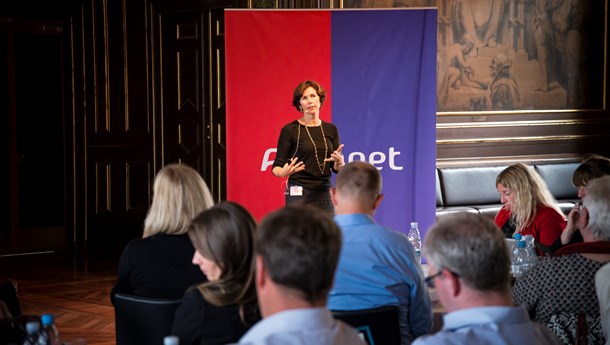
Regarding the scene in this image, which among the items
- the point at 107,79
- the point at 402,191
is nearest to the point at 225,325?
the point at 402,191

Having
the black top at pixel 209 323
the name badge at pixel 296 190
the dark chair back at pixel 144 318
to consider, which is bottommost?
the dark chair back at pixel 144 318

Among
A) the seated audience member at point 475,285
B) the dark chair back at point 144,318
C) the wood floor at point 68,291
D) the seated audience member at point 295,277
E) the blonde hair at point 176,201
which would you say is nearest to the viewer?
the seated audience member at point 295,277

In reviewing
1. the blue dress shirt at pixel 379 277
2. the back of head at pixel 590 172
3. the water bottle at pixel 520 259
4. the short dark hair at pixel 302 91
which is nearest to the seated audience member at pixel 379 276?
the blue dress shirt at pixel 379 277

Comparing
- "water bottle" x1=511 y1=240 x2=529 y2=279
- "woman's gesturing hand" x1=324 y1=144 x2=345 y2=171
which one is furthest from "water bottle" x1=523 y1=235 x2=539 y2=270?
"woman's gesturing hand" x1=324 y1=144 x2=345 y2=171

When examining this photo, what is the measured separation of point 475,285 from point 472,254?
72 millimetres

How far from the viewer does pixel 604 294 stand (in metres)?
3.17

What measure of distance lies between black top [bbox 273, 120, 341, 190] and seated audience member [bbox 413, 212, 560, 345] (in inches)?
182

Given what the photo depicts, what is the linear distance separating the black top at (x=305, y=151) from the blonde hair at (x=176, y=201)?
2.85 metres

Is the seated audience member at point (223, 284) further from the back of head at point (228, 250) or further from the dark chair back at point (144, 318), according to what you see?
the dark chair back at point (144, 318)

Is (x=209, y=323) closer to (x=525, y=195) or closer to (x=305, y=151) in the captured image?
(x=525, y=195)

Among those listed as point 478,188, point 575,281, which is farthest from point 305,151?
point 575,281

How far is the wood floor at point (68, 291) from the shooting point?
6406mm

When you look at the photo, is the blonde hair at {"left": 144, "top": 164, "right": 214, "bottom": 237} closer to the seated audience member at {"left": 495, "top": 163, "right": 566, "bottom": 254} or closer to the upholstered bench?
the seated audience member at {"left": 495, "top": 163, "right": 566, "bottom": 254}

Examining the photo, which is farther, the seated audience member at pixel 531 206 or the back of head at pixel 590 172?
the back of head at pixel 590 172
